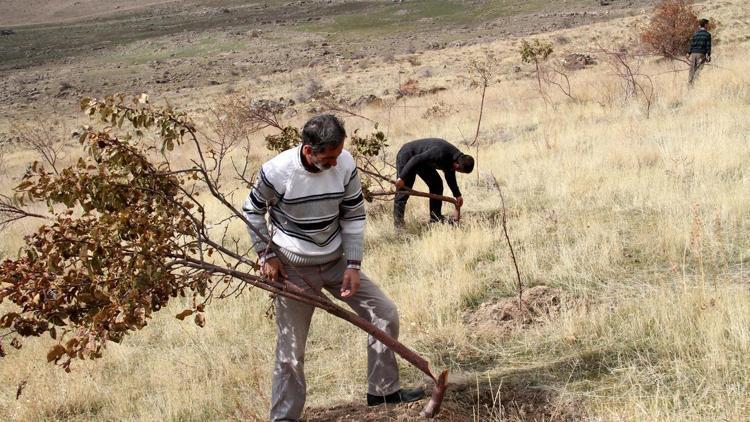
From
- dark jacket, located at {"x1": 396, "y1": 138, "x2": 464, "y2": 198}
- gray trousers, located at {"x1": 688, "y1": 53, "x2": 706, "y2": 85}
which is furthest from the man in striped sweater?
gray trousers, located at {"x1": 688, "y1": 53, "x2": 706, "y2": 85}

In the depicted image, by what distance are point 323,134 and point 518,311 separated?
228 cm

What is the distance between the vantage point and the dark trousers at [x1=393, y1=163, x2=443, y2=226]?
7.04 m

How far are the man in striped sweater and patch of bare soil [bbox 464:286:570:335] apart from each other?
115 cm

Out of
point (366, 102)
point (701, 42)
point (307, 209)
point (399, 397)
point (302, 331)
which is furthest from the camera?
point (366, 102)

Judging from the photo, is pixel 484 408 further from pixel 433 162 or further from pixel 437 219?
pixel 437 219

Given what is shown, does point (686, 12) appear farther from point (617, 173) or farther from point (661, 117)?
point (617, 173)

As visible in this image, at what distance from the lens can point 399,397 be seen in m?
3.70

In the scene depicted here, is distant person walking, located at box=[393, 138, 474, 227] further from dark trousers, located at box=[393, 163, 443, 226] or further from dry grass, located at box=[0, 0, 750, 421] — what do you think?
dry grass, located at box=[0, 0, 750, 421]

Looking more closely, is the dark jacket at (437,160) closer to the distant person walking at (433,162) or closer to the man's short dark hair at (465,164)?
the distant person walking at (433,162)

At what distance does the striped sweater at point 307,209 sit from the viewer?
333 cm

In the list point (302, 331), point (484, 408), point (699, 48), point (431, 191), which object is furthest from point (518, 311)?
point (699, 48)

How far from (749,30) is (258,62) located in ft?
91.9

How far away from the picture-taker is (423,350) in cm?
459

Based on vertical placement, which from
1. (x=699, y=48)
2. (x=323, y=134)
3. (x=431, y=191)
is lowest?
(x=431, y=191)
